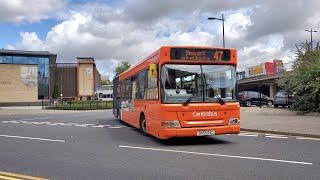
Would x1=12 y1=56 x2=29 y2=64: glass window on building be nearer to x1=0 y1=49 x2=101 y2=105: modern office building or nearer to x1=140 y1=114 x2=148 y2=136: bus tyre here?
x1=0 y1=49 x2=101 y2=105: modern office building

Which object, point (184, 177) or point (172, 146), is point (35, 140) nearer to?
point (172, 146)

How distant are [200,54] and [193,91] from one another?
117 centimetres

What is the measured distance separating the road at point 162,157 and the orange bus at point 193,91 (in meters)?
0.56

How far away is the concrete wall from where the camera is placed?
228 ft

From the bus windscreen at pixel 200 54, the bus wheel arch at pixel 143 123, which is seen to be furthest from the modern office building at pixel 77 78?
the bus windscreen at pixel 200 54

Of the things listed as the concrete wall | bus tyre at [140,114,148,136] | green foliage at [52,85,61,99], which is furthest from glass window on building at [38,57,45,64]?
bus tyre at [140,114,148,136]

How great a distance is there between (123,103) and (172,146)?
921 centimetres

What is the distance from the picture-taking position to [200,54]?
14.4 m

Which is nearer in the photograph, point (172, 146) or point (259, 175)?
point (259, 175)

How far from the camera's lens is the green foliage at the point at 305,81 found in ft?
89.4

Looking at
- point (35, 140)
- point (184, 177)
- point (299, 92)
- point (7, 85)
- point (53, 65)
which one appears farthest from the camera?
point (53, 65)

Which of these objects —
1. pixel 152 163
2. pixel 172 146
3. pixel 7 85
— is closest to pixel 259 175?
pixel 152 163

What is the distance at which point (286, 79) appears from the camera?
29391 mm

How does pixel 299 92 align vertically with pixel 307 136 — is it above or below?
above
